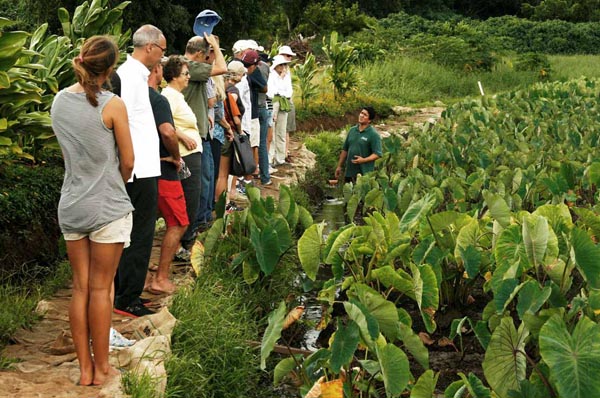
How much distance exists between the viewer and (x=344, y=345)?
4.19m

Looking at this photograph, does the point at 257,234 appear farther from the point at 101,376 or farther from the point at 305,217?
the point at 101,376

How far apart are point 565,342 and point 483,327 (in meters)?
1.17

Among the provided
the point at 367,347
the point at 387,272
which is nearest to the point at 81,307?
the point at 367,347

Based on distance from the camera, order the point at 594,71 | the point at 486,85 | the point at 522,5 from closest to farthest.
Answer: the point at 486,85 < the point at 594,71 < the point at 522,5

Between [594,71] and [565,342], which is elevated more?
[565,342]

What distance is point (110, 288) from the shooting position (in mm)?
4109

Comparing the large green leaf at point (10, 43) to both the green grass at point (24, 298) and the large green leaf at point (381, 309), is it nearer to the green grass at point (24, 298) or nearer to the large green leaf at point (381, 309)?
the green grass at point (24, 298)

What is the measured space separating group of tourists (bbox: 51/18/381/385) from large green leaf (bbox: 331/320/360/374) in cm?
101

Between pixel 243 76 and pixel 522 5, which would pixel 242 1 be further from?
pixel 522 5

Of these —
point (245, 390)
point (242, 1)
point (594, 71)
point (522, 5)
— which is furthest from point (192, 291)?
point (522, 5)

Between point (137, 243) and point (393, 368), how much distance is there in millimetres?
1671

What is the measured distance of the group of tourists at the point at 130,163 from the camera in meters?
3.93

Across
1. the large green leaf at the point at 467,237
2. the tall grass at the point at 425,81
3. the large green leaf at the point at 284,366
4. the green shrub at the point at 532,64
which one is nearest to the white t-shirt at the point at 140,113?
the large green leaf at the point at 284,366

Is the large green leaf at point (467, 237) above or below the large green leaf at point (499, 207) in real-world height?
below
